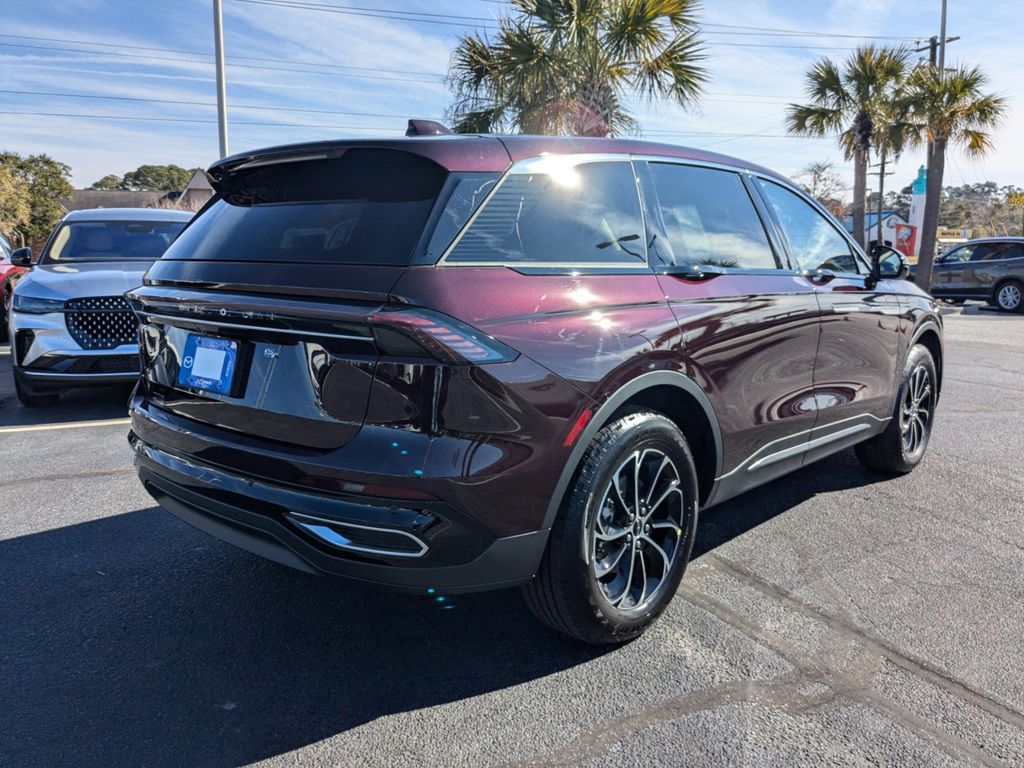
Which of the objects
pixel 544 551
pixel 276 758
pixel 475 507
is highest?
pixel 475 507

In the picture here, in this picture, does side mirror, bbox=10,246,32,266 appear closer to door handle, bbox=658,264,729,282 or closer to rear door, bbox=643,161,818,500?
rear door, bbox=643,161,818,500

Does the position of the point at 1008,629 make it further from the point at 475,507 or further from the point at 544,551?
the point at 475,507

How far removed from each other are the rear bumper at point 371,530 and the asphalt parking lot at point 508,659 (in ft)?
1.44

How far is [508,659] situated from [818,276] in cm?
238

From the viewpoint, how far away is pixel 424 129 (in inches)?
118

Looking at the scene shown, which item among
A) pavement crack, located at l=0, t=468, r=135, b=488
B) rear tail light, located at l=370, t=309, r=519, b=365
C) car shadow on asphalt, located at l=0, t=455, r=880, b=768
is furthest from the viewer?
pavement crack, located at l=0, t=468, r=135, b=488

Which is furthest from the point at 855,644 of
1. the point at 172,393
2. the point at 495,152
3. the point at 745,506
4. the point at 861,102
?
the point at 861,102

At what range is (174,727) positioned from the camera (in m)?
2.29

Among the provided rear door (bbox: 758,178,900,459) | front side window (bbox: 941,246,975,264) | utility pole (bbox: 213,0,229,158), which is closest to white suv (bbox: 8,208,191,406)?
rear door (bbox: 758,178,900,459)

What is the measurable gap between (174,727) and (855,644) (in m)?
2.25

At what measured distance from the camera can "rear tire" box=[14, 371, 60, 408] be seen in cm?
630

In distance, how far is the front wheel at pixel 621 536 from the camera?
2477 millimetres

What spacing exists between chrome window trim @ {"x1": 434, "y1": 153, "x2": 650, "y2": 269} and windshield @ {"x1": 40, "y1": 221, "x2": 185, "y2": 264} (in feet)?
18.6

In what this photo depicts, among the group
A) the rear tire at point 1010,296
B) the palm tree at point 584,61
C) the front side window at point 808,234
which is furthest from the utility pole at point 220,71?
the rear tire at point 1010,296
